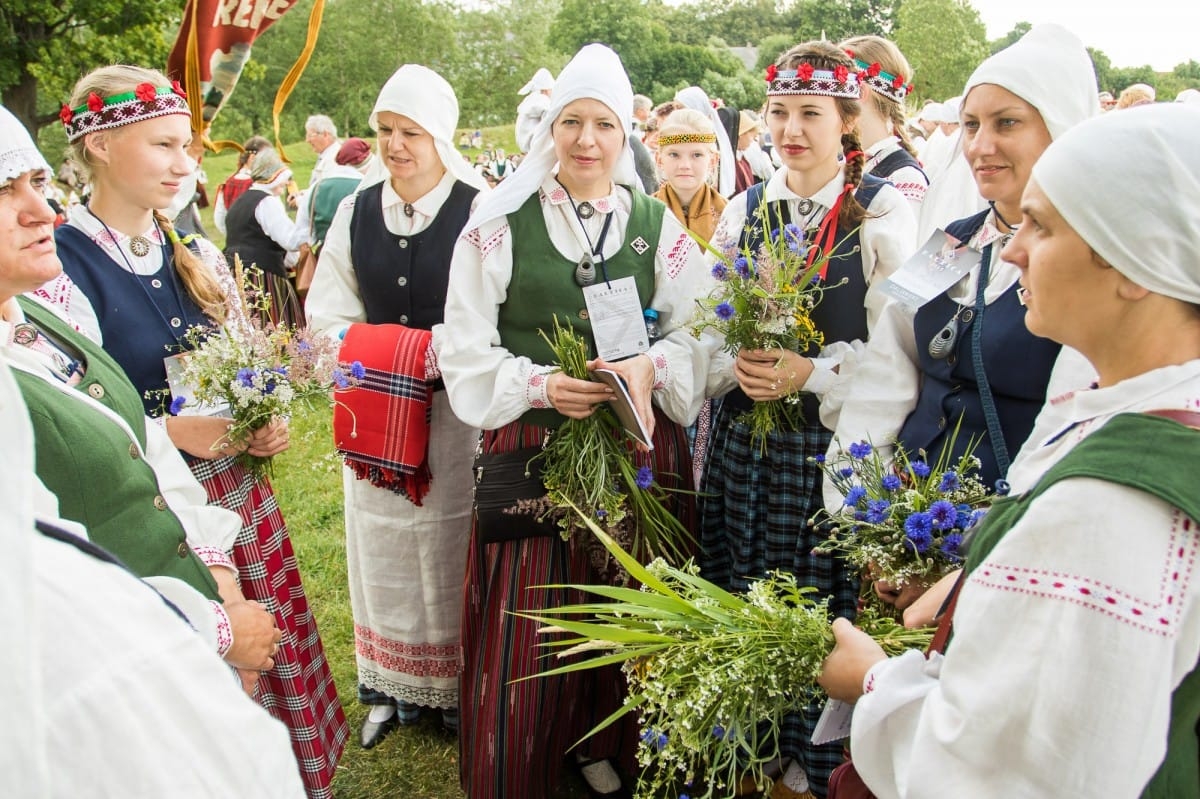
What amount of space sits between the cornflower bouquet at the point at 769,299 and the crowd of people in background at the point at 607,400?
73 millimetres

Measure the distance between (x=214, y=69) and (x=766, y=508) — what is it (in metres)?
2.83

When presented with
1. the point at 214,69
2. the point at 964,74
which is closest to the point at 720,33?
the point at 964,74

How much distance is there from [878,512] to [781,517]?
930 millimetres

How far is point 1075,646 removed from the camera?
119 cm

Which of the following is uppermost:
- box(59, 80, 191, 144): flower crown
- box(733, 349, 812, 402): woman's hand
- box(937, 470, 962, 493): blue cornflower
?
box(59, 80, 191, 144): flower crown

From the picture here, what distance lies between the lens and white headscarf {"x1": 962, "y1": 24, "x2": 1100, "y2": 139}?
2.19m

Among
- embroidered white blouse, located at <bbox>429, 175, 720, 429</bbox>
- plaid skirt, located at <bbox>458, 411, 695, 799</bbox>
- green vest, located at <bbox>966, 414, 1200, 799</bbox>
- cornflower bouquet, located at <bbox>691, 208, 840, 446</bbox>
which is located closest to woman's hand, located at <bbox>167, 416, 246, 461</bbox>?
embroidered white blouse, located at <bbox>429, 175, 720, 429</bbox>

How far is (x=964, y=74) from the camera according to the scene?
42656 millimetres

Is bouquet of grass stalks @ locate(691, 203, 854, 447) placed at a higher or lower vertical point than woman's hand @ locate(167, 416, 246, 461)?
higher

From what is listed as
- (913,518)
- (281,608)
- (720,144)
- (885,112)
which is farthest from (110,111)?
(720,144)

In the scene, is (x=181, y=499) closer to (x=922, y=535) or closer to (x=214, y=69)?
(x=922, y=535)

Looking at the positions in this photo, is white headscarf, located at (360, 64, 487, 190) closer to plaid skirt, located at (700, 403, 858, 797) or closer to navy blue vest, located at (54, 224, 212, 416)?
navy blue vest, located at (54, 224, 212, 416)

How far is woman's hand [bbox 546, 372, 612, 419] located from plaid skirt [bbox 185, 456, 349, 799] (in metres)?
1.05

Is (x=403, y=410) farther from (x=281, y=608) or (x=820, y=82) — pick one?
(x=820, y=82)
